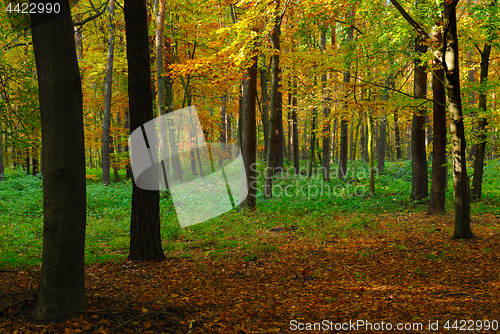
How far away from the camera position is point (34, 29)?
307 centimetres

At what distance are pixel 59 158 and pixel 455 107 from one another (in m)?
7.08

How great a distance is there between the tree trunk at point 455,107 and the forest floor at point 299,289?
3.54ft

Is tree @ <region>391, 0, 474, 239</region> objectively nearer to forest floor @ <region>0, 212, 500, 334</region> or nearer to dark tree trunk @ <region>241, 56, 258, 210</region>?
forest floor @ <region>0, 212, 500, 334</region>

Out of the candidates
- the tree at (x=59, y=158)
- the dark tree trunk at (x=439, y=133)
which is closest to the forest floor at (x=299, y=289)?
the tree at (x=59, y=158)

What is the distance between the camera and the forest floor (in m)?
3.42

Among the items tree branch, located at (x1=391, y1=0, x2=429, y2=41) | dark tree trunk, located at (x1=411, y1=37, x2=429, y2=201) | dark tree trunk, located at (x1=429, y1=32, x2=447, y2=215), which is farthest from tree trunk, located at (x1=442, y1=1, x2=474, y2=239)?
dark tree trunk, located at (x1=411, y1=37, x2=429, y2=201)

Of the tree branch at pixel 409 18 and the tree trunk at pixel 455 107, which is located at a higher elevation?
the tree branch at pixel 409 18

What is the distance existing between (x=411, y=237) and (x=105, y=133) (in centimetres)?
1597

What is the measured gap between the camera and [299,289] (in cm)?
508

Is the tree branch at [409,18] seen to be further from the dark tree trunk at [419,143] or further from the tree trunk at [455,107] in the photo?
the dark tree trunk at [419,143]

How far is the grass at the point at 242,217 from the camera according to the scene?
7977mm

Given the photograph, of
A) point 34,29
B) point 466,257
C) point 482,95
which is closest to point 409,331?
point 466,257

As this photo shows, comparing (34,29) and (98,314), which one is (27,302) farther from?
(34,29)

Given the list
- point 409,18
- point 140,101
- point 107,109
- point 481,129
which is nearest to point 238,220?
point 140,101
